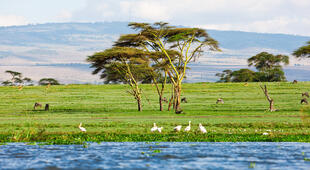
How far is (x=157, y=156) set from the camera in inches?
959

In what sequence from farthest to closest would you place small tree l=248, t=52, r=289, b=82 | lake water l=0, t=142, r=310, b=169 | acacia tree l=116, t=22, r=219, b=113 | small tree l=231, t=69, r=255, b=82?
1. small tree l=231, t=69, r=255, b=82
2. small tree l=248, t=52, r=289, b=82
3. acacia tree l=116, t=22, r=219, b=113
4. lake water l=0, t=142, r=310, b=169

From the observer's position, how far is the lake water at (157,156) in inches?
858

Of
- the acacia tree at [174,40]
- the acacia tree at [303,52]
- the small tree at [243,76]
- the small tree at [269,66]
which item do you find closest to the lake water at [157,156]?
the acacia tree at [174,40]

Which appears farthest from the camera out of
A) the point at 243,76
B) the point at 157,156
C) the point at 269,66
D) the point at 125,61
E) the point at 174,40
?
the point at 243,76

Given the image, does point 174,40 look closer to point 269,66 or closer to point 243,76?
point 269,66

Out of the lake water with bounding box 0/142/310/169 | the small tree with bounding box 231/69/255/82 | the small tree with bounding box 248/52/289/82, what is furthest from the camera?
the small tree with bounding box 231/69/255/82

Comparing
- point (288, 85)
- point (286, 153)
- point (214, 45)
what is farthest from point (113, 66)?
point (288, 85)

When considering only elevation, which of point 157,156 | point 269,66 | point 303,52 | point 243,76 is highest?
point 269,66

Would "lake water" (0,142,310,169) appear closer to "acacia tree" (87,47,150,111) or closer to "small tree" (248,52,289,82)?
"acacia tree" (87,47,150,111)

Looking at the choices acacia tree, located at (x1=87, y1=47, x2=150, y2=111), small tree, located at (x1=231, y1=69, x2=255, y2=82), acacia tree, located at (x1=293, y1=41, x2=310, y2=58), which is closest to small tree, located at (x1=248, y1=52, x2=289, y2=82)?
small tree, located at (x1=231, y1=69, x2=255, y2=82)

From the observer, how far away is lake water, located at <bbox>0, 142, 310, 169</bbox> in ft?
71.5

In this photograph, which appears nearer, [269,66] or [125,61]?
[125,61]

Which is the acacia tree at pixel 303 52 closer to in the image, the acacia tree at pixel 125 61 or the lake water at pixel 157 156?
the acacia tree at pixel 125 61

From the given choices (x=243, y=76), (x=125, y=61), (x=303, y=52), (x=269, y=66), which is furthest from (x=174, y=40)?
(x=243, y=76)
